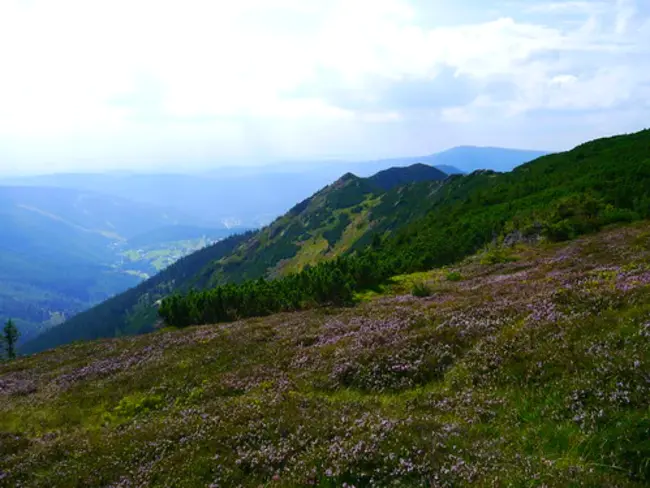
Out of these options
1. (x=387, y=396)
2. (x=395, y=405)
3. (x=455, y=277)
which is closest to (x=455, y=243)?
(x=455, y=277)

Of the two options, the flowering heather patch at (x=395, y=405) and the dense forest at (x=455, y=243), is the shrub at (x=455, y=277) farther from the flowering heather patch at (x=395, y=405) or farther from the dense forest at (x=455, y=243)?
the flowering heather patch at (x=395, y=405)

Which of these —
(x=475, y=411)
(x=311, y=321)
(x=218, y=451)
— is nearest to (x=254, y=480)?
(x=218, y=451)

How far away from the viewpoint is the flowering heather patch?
750 centimetres

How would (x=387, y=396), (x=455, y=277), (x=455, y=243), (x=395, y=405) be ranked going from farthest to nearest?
(x=455, y=243) < (x=455, y=277) < (x=387, y=396) < (x=395, y=405)

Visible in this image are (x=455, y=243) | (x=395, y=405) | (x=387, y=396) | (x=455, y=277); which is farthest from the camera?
(x=455, y=243)

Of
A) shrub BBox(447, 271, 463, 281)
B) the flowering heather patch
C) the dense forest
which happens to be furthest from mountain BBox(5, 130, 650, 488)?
the dense forest

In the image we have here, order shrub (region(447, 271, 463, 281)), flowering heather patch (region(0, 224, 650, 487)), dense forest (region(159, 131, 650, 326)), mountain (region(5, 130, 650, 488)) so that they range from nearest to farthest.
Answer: flowering heather patch (region(0, 224, 650, 487)) < mountain (region(5, 130, 650, 488)) < shrub (region(447, 271, 463, 281)) < dense forest (region(159, 131, 650, 326))

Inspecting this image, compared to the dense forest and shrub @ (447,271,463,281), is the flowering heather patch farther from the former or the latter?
the dense forest

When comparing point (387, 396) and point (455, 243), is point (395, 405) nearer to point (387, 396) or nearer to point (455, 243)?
point (387, 396)

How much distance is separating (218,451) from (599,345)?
9758mm

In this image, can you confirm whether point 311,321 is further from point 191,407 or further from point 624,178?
point 624,178

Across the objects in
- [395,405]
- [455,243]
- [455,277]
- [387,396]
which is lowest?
[387,396]

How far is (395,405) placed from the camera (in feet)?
37.3

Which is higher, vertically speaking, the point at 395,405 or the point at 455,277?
the point at 455,277
